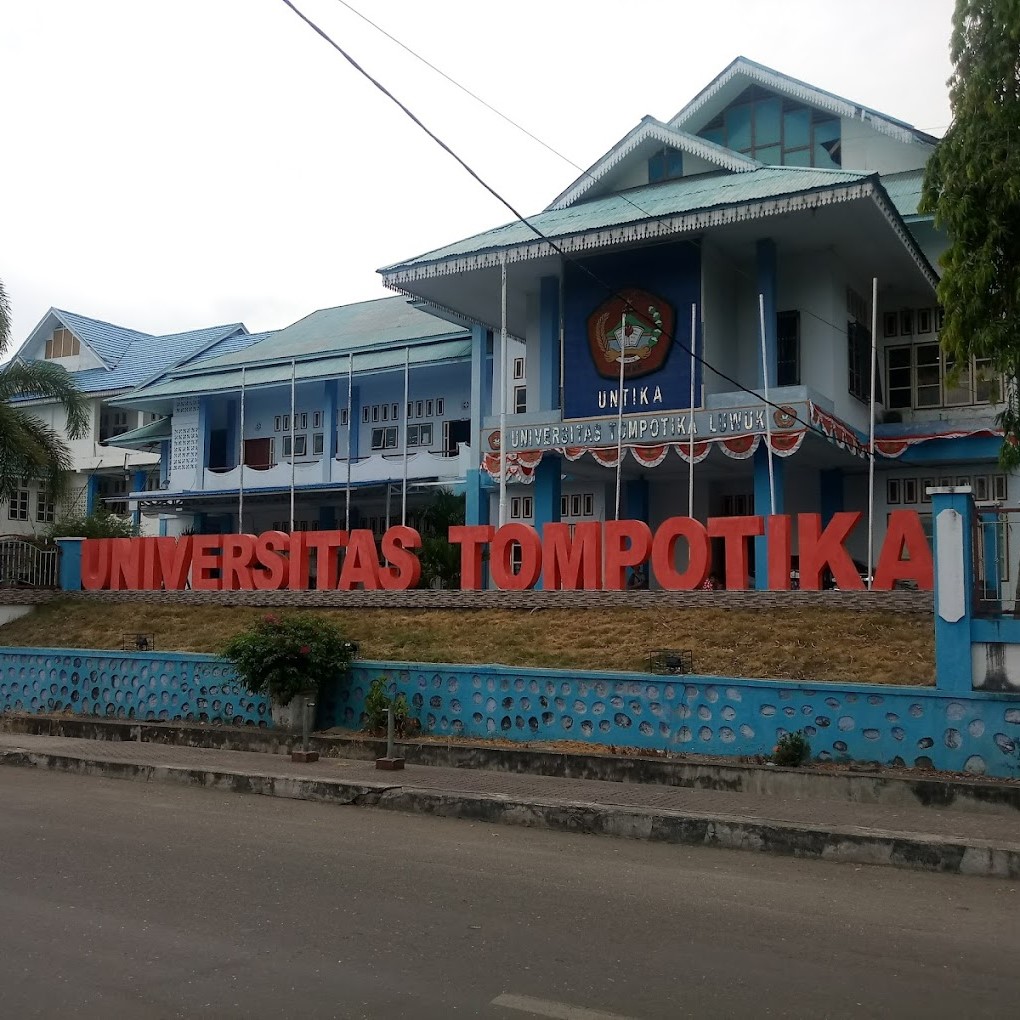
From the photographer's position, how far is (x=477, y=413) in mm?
26547

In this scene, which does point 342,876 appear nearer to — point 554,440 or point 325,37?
point 325,37

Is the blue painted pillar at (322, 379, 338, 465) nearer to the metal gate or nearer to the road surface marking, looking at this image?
the metal gate

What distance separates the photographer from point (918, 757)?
1020 centimetres

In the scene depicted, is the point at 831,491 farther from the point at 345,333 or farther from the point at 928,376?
the point at 345,333

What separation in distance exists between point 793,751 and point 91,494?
109 ft

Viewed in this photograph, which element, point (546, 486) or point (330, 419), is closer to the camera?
point (546, 486)

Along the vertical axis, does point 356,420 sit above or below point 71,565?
above

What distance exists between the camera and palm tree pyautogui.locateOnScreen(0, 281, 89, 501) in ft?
75.3

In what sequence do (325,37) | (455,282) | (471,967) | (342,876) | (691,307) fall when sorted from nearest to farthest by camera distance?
(471,967), (342,876), (325,37), (691,307), (455,282)

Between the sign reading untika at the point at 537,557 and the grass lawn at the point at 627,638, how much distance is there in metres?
0.80

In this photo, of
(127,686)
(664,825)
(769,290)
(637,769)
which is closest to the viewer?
(664,825)

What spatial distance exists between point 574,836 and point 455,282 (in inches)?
649

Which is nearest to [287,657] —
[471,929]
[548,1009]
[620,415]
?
[471,929]

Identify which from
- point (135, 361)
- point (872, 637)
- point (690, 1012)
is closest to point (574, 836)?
point (690, 1012)
